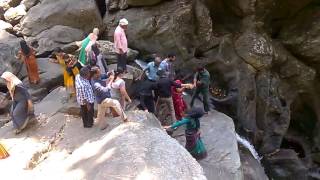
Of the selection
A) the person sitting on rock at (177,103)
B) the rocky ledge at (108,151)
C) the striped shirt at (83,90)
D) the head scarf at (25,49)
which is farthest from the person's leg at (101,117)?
the head scarf at (25,49)

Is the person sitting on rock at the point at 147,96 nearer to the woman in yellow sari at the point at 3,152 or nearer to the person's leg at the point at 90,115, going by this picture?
the person's leg at the point at 90,115

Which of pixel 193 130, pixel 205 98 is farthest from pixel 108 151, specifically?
pixel 205 98

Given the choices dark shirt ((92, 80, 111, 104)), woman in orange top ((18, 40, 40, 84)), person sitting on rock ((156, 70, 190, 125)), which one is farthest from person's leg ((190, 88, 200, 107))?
woman in orange top ((18, 40, 40, 84))

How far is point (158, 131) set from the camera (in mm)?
11031

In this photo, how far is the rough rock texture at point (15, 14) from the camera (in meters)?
22.0

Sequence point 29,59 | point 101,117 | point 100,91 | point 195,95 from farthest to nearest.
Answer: point 29,59 < point 195,95 < point 101,117 < point 100,91

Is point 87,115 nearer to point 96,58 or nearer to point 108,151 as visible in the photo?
point 108,151

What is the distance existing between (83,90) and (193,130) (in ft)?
10.5

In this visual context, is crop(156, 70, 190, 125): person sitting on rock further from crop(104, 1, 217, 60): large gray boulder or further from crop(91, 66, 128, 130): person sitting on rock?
crop(104, 1, 217, 60): large gray boulder

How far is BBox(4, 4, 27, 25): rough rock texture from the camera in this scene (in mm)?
21984

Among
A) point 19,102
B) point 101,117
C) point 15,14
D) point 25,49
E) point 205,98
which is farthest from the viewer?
point 15,14

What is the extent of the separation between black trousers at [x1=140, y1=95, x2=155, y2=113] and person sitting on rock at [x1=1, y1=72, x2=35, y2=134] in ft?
10.7

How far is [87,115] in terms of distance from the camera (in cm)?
1179

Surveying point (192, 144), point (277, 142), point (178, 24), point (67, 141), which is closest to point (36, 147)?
point (67, 141)
